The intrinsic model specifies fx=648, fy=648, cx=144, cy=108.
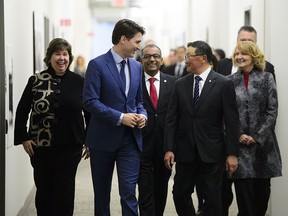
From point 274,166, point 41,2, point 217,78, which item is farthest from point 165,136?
point 41,2

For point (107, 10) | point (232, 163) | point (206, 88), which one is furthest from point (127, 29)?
point (107, 10)

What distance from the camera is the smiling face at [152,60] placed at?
5699 mm

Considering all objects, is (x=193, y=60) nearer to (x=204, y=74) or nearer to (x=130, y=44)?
(x=204, y=74)

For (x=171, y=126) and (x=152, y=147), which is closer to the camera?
(x=171, y=126)

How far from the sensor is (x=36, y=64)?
26.9ft

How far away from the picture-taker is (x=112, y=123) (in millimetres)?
4738

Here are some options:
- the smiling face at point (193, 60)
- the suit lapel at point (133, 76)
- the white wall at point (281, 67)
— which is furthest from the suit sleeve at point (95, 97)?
the white wall at point (281, 67)

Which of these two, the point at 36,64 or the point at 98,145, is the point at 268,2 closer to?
the point at 98,145

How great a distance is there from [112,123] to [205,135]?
788 mm

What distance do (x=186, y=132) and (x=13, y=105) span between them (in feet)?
6.04

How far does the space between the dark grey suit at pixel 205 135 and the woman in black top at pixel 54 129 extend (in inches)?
31.4

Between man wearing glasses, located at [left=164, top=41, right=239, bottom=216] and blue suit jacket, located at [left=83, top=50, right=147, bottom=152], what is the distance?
43 cm

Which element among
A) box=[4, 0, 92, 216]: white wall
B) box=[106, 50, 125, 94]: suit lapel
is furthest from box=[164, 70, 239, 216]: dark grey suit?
box=[4, 0, 92, 216]: white wall

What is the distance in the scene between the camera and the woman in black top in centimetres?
527
